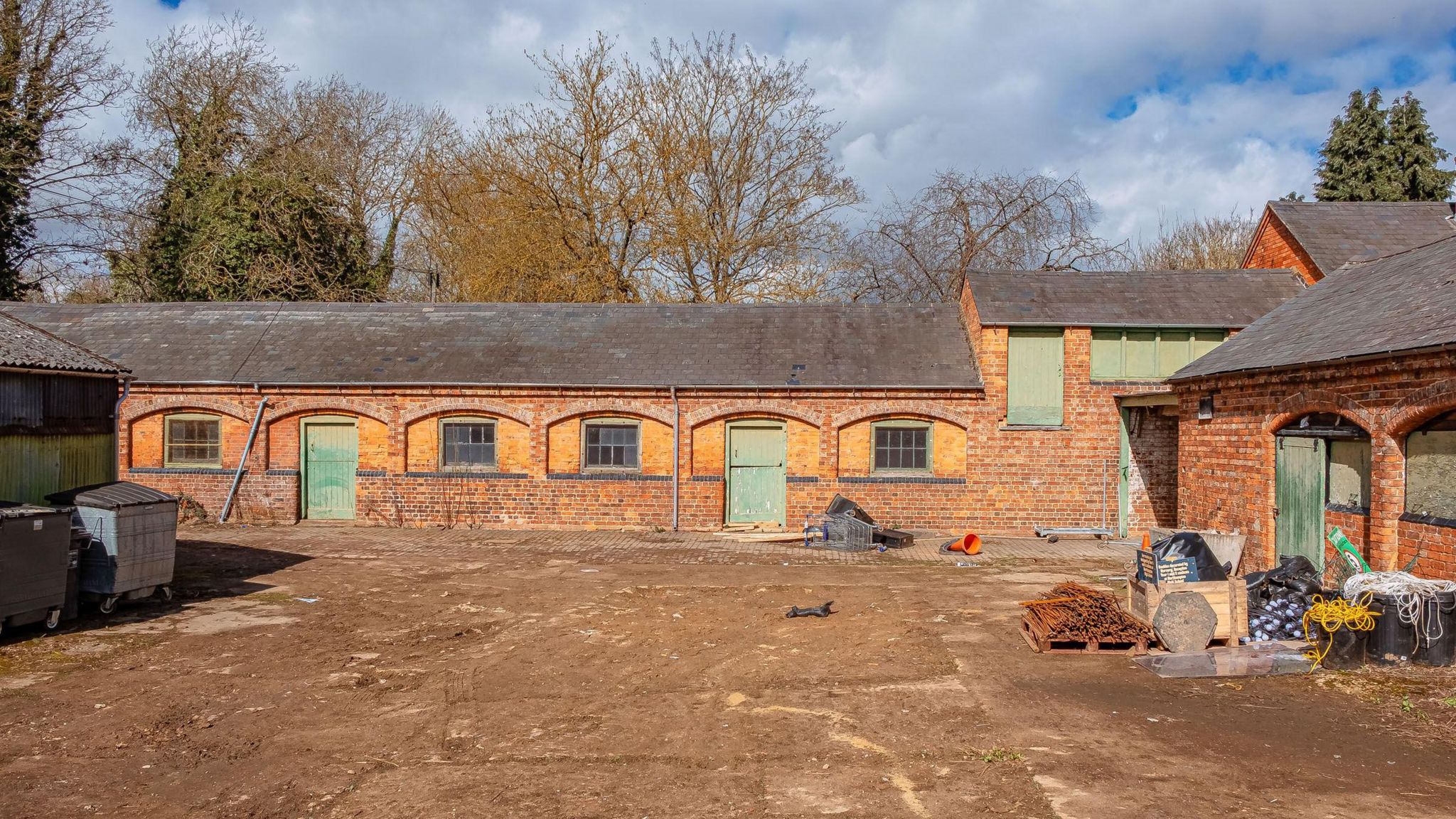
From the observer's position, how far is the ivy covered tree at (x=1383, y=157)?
29984mm

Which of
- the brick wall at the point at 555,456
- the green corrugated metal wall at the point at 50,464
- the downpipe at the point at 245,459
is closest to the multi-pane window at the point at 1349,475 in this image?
the brick wall at the point at 555,456

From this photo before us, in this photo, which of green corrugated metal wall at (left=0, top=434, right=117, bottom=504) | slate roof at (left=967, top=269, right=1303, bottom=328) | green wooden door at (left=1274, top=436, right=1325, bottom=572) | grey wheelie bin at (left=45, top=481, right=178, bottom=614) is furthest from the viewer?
slate roof at (left=967, top=269, right=1303, bottom=328)

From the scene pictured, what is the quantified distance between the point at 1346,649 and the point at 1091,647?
207cm

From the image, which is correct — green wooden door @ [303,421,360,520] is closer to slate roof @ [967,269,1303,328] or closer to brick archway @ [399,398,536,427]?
brick archway @ [399,398,536,427]

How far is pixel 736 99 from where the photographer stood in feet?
91.3

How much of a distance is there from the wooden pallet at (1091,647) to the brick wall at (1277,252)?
12.8 meters

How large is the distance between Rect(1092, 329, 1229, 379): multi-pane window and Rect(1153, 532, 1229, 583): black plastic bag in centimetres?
889

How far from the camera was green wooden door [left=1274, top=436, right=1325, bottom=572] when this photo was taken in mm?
10531

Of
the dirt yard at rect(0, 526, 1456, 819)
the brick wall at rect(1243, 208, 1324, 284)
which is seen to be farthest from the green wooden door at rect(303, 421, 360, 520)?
the brick wall at rect(1243, 208, 1324, 284)

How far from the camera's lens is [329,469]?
59.1 feet

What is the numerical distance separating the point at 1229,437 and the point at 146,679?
12.8 metres

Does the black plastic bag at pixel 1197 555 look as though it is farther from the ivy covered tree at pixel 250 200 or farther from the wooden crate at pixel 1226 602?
the ivy covered tree at pixel 250 200

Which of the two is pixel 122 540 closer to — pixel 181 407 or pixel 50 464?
pixel 50 464

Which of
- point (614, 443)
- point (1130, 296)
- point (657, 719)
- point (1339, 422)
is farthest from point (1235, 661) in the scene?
point (614, 443)
